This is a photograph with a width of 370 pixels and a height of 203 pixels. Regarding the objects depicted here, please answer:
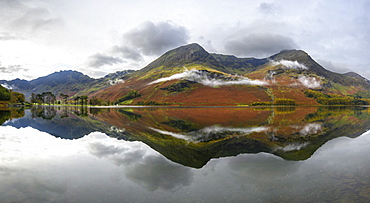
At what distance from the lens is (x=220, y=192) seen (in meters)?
8.11

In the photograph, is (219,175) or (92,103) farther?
(92,103)

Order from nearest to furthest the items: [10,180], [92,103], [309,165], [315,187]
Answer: [315,187]
[10,180]
[309,165]
[92,103]

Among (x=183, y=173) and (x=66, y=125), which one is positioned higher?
(x=66, y=125)

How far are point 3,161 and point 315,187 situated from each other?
1683 centimetres

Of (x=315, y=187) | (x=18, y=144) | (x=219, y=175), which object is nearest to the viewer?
(x=315, y=187)

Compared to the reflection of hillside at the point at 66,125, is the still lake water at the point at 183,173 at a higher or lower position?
lower

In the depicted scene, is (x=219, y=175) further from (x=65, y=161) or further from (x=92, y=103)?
(x=92, y=103)

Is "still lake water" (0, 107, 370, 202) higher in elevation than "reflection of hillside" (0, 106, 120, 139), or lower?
lower

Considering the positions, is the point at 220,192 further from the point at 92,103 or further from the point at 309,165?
the point at 92,103

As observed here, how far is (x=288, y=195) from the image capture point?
7871 millimetres

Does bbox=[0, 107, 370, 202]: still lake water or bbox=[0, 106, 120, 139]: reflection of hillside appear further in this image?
bbox=[0, 106, 120, 139]: reflection of hillside

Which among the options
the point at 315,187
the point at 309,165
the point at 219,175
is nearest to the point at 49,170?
the point at 219,175

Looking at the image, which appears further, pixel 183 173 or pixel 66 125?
pixel 66 125

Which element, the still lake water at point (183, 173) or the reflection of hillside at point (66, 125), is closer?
the still lake water at point (183, 173)
